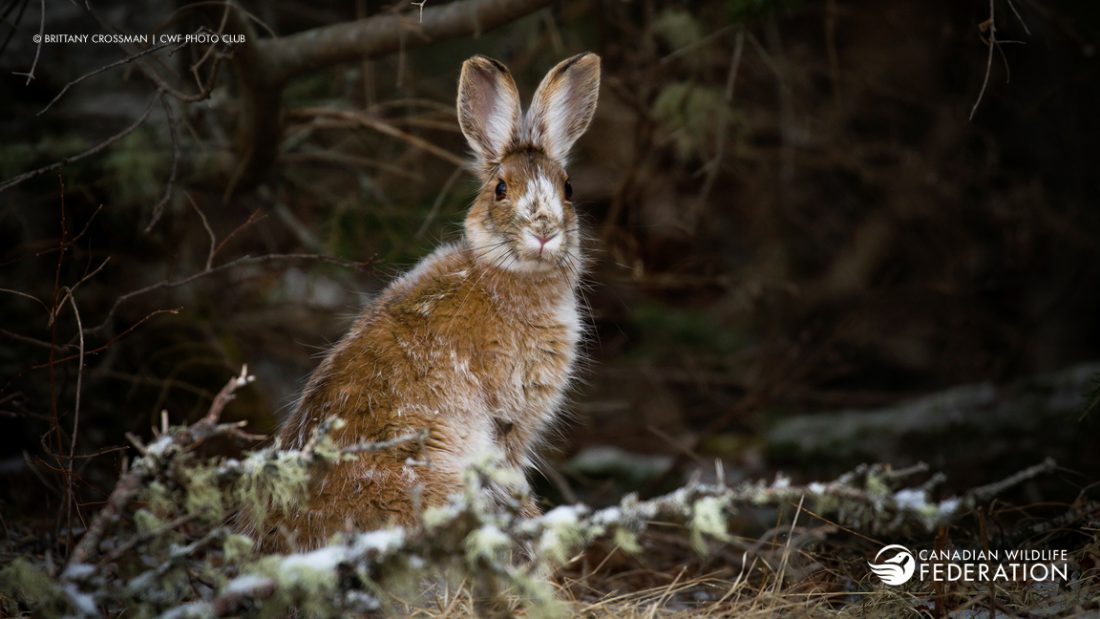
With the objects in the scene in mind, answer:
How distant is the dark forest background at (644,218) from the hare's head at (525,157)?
347 mm

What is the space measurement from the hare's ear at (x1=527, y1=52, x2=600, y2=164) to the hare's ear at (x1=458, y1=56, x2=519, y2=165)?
95 mm

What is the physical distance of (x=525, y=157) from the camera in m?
4.34

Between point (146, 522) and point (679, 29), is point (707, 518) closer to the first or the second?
point (146, 522)

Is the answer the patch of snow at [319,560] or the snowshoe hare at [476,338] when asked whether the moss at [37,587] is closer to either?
the patch of snow at [319,560]

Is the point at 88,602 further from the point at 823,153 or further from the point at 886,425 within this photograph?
the point at 823,153

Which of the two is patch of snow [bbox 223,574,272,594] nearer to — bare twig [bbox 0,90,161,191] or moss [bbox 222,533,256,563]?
moss [bbox 222,533,256,563]

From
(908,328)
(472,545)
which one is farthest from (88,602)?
(908,328)

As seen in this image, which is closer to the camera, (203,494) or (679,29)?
(203,494)

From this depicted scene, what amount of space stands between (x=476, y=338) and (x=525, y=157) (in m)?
0.86

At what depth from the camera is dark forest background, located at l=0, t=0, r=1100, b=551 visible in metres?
5.06

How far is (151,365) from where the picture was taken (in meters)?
5.61

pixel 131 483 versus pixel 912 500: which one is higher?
pixel 131 483

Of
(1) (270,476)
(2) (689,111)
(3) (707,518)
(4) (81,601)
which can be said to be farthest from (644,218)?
(4) (81,601)

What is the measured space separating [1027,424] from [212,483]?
512cm
